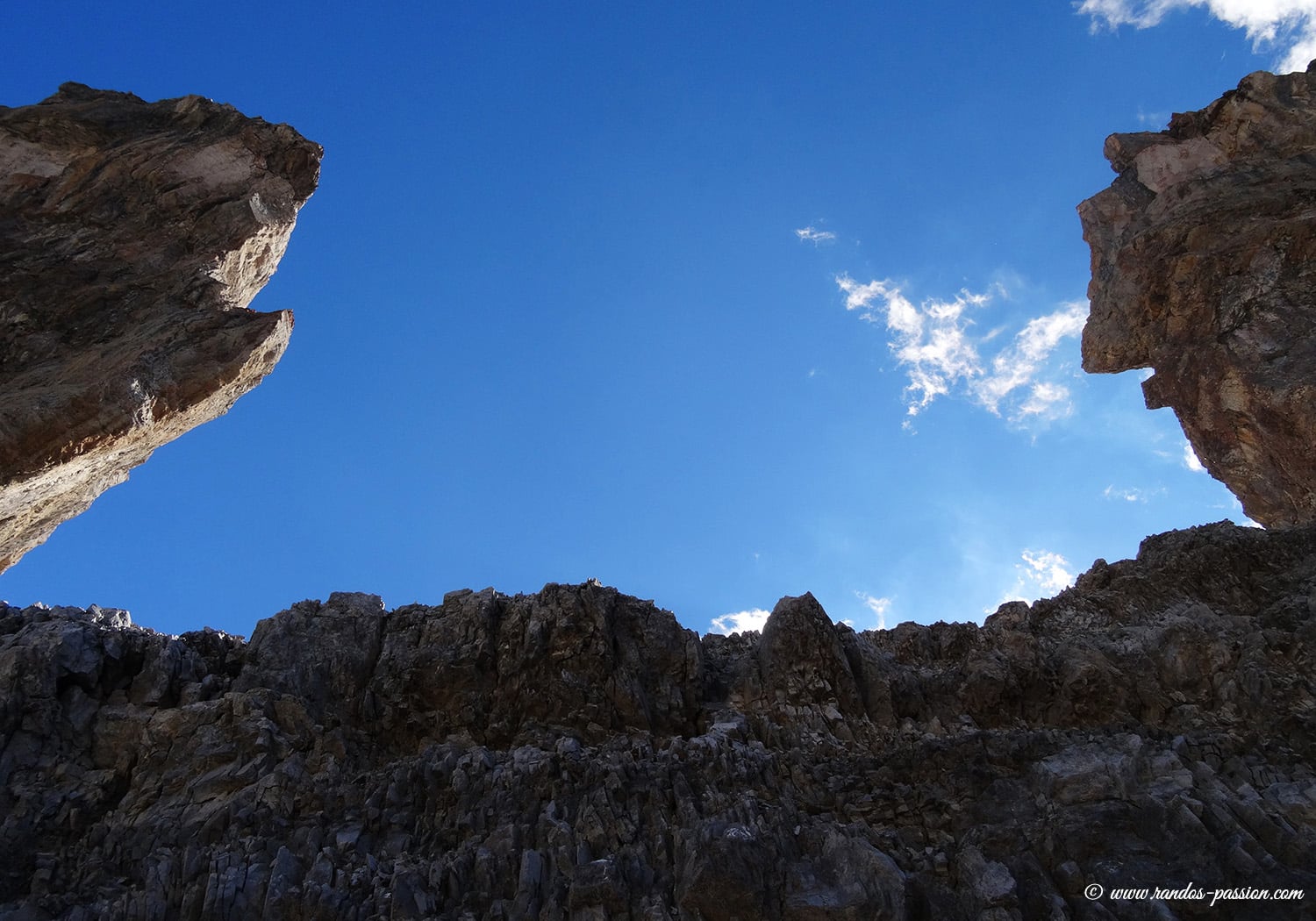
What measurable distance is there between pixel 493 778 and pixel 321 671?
7760mm

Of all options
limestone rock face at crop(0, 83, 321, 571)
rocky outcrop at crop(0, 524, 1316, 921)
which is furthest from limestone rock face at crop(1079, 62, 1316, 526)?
limestone rock face at crop(0, 83, 321, 571)

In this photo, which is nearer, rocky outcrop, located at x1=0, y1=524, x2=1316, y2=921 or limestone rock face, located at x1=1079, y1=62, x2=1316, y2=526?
rocky outcrop, located at x1=0, y1=524, x2=1316, y2=921

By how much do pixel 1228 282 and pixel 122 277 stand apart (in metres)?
45.6

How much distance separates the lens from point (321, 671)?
24984 millimetres

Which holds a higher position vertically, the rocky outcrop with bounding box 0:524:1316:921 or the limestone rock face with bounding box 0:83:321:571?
the limestone rock face with bounding box 0:83:321:571

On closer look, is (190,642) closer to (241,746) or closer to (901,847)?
(241,746)

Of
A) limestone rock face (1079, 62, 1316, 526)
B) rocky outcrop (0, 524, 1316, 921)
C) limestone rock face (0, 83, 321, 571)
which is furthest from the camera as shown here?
limestone rock face (1079, 62, 1316, 526)

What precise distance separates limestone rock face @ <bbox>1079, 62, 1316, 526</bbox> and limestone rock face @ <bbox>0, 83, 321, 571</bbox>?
3772cm

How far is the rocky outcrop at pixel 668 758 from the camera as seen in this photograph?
17.0 m

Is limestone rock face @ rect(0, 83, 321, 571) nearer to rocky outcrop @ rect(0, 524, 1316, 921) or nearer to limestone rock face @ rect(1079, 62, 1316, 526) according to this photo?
rocky outcrop @ rect(0, 524, 1316, 921)

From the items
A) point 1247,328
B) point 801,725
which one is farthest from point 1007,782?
point 1247,328

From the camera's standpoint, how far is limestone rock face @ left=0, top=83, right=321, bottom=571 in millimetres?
23156

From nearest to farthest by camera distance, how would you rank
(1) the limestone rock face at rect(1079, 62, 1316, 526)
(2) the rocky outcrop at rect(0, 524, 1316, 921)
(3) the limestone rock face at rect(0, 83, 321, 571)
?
(2) the rocky outcrop at rect(0, 524, 1316, 921), (3) the limestone rock face at rect(0, 83, 321, 571), (1) the limestone rock face at rect(1079, 62, 1316, 526)

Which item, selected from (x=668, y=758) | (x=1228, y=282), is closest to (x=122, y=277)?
(x=668, y=758)
